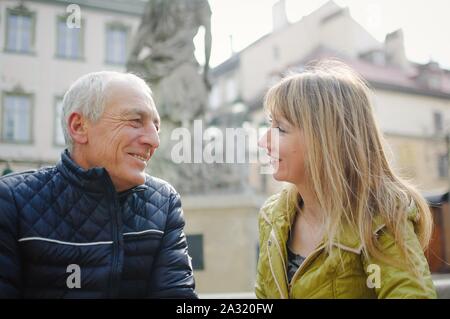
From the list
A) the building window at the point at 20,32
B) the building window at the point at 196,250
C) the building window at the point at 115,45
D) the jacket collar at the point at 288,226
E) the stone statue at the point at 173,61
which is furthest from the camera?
the building window at the point at 115,45

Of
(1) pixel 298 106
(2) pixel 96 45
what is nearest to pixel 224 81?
(2) pixel 96 45

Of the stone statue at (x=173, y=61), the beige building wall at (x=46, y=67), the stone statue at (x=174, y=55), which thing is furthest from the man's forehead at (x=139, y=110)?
the beige building wall at (x=46, y=67)

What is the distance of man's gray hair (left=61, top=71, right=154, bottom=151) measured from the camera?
1658mm

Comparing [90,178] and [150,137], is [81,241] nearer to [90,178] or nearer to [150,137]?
[90,178]

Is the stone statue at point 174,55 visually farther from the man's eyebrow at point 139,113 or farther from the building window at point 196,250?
the man's eyebrow at point 139,113

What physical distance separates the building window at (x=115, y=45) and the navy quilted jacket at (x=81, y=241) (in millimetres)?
18728

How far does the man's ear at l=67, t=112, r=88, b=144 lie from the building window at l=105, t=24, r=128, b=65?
18.6 metres

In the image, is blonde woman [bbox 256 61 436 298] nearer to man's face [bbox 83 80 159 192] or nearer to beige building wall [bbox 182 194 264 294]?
man's face [bbox 83 80 159 192]

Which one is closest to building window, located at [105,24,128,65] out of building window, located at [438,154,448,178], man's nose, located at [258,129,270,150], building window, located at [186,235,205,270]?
building window, located at [438,154,448,178]

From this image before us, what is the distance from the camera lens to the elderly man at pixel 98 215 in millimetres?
Answer: 1523

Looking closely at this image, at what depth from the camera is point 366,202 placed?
5.23 feet

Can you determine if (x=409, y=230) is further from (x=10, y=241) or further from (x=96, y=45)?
(x=96, y=45)
